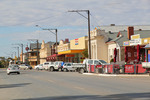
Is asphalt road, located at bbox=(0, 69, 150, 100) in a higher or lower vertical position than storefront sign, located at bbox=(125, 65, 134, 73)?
lower

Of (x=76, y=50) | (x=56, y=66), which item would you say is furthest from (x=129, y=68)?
(x=76, y=50)

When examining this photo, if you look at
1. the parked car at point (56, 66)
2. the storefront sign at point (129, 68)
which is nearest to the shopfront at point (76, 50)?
the parked car at point (56, 66)

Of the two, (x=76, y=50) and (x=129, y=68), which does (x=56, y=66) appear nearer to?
(x=76, y=50)

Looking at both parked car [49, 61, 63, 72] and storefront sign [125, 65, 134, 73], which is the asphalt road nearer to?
storefront sign [125, 65, 134, 73]

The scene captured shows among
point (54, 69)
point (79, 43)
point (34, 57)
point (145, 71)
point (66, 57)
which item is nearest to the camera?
point (145, 71)

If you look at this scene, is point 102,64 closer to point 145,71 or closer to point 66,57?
point 145,71

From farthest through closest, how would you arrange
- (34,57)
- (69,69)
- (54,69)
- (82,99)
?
1. (34,57)
2. (54,69)
3. (69,69)
4. (82,99)

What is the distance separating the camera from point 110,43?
2331 inches

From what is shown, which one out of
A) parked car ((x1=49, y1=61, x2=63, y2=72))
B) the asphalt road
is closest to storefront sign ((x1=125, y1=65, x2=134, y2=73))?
the asphalt road

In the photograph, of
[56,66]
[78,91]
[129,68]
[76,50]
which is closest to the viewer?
[78,91]

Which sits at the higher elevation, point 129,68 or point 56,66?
point 129,68

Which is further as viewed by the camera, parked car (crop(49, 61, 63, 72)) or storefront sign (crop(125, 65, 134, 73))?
parked car (crop(49, 61, 63, 72))

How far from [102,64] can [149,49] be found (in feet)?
26.7

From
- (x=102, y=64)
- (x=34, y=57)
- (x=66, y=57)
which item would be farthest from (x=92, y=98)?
(x=34, y=57)
